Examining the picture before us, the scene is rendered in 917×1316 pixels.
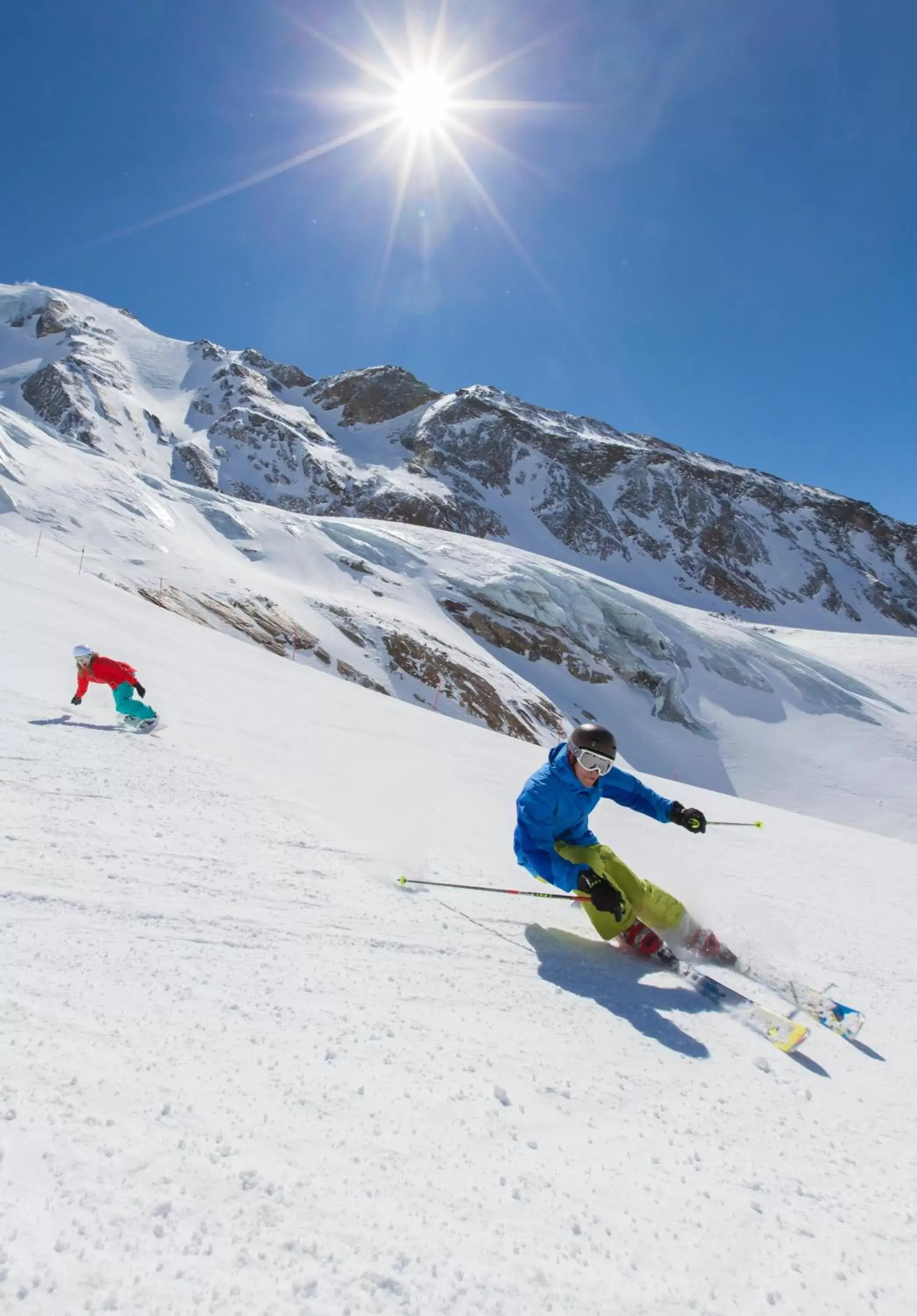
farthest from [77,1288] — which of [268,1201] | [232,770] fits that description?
[232,770]

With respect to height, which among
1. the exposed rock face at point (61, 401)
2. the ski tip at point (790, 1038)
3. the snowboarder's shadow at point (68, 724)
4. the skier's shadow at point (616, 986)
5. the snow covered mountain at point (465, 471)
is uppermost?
the snow covered mountain at point (465, 471)

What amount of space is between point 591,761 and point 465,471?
122 meters

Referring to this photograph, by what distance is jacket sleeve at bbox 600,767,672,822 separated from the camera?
4961mm

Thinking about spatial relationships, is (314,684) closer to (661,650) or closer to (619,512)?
(661,650)

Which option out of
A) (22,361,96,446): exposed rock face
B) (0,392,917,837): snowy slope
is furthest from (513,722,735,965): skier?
(22,361,96,446): exposed rock face

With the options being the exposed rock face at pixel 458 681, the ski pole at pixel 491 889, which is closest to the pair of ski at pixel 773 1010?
the ski pole at pixel 491 889

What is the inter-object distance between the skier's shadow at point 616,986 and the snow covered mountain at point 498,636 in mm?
19393

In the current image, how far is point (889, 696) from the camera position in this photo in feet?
145

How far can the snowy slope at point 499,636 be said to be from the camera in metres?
26.0

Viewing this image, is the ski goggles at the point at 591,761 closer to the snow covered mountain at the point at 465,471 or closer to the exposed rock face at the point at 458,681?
the exposed rock face at the point at 458,681

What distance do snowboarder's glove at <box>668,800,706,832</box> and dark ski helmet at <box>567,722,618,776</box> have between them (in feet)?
2.74

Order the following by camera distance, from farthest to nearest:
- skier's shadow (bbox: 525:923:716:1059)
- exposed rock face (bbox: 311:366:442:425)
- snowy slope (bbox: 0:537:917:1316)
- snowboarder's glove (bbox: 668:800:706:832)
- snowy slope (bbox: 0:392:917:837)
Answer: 1. exposed rock face (bbox: 311:366:442:425)
2. snowy slope (bbox: 0:392:917:837)
3. snowboarder's glove (bbox: 668:800:706:832)
4. skier's shadow (bbox: 525:923:716:1059)
5. snowy slope (bbox: 0:537:917:1316)

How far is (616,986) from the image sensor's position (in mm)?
3582

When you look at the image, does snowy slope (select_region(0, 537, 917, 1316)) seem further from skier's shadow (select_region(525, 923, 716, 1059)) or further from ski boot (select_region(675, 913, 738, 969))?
ski boot (select_region(675, 913, 738, 969))
